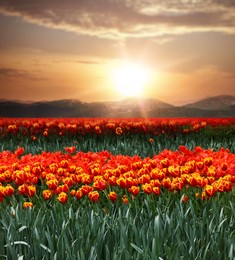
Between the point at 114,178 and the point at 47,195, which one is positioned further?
the point at 114,178

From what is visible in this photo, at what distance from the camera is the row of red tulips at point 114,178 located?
16.3ft

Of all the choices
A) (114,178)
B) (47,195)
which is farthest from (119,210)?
(114,178)

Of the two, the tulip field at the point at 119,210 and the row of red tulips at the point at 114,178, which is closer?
the tulip field at the point at 119,210

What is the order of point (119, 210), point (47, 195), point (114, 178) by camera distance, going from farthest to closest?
1. point (114, 178)
2. point (47, 195)
3. point (119, 210)

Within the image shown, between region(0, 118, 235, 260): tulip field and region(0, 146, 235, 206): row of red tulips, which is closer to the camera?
region(0, 118, 235, 260): tulip field

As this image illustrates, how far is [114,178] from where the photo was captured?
529 centimetres

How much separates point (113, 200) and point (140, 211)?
27cm

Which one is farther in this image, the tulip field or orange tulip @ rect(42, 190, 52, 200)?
orange tulip @ rect(42, 190, 52, 200)

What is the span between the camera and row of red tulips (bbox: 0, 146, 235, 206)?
16.3ft

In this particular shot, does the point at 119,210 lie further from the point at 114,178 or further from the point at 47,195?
the point at 114,178

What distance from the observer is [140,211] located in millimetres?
4688

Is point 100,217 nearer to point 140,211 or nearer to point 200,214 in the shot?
point 140,211

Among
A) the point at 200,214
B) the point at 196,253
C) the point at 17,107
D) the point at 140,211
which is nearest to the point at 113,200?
the point at 140,211

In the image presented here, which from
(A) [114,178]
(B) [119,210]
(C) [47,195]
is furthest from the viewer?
(A) [114,178]
